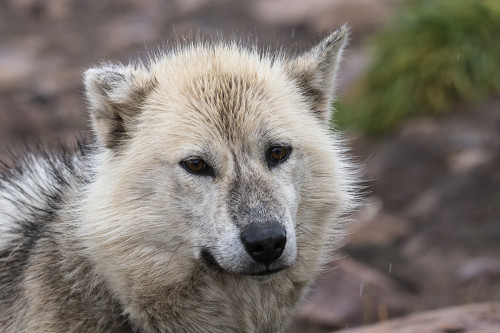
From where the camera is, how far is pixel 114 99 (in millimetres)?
4672

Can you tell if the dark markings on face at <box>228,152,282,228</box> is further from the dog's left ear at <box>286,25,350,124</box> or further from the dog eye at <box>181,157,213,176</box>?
the dog's left ear at <box>286,25,350,124</box>

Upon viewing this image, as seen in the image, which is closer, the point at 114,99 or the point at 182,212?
the point at 182,212

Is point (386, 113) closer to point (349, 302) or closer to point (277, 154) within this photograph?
point (349, 302)

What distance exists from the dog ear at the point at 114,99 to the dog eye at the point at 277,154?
83cm

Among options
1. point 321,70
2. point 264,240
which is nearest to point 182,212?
point 264,240

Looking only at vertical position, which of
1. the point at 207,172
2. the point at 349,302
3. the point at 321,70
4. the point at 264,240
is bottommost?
the point at 349,302

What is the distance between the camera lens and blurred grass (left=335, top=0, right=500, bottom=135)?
437 inches

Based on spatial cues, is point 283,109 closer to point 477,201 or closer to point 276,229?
point 276,229

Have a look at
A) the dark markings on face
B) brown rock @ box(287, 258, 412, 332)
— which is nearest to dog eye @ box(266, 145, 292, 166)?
the dark markings on face

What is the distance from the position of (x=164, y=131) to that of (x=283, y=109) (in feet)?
2.38

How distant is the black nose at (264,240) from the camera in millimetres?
4108

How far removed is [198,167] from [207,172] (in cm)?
6

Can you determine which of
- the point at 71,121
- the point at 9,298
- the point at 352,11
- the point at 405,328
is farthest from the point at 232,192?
the point at 352,11

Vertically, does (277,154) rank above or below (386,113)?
above
